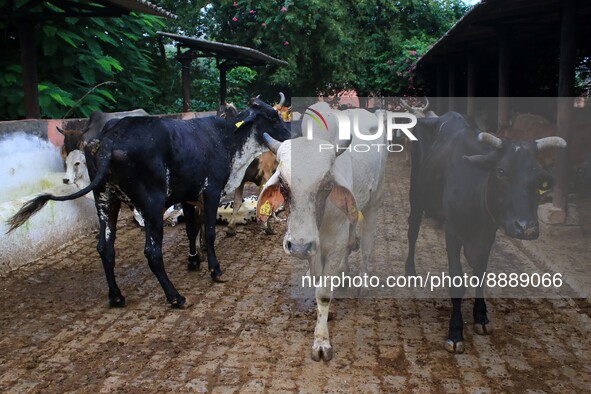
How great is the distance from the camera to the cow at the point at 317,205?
3.93m

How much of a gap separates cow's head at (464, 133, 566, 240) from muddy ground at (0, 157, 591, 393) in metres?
0.94

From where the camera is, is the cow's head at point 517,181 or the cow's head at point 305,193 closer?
the cow's head at point 305,193

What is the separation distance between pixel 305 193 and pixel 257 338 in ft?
4.35

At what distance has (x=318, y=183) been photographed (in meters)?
4.01

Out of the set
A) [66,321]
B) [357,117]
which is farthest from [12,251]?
[357,117]

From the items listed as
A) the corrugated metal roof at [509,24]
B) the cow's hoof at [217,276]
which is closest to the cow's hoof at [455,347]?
the cow's hoof at [217,276]

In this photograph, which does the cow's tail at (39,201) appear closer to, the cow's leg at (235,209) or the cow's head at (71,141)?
the cow's head at (71,141)

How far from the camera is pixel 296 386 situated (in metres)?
3.80

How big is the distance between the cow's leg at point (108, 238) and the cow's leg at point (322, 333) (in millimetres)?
1985

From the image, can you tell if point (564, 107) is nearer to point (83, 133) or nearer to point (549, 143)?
point (549, 143)

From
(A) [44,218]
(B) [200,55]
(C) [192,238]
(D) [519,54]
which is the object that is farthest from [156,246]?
(D) [519,54]

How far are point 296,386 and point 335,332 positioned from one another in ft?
3.20

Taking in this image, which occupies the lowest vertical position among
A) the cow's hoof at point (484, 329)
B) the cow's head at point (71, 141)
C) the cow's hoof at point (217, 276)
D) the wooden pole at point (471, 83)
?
the cow's hoof at point (484, 329)

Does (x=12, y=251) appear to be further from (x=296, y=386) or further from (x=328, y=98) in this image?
(x=328, y=98)
